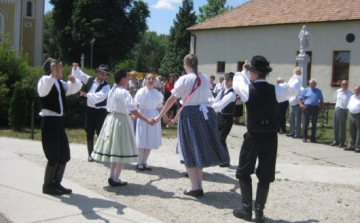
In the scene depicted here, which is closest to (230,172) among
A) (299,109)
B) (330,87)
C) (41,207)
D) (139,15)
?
(41,207)

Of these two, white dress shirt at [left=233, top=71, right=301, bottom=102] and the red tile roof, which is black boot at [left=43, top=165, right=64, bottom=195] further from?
the red tile roof

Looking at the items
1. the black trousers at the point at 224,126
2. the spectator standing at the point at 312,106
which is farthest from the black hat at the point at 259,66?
the spectator standing at the point at 312,106

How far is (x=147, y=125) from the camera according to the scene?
8.20 meters

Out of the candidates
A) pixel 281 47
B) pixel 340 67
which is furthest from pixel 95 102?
pixel 281 47

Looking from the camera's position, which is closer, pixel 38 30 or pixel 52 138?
pixel 52 138

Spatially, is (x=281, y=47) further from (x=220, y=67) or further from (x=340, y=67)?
(x=220, y=67)

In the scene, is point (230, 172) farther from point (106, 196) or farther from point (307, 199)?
point (106, 196)

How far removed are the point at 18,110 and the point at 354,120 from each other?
31.2ft

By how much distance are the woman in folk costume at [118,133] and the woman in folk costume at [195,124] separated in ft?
2.49

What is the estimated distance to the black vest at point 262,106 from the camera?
5.36m

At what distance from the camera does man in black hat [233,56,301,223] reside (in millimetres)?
5371

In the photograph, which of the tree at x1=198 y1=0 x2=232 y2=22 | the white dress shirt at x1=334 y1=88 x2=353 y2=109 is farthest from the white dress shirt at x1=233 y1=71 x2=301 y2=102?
the tree at x1=198 y1=0 x2=232 y2=22

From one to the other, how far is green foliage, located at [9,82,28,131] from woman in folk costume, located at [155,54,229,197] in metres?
7.56

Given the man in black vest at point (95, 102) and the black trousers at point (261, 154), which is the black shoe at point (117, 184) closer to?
the man in black vest at point (95, 102)
